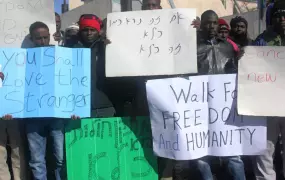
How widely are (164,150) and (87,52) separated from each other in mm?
1221

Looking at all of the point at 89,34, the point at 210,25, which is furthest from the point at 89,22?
the point at 210,25

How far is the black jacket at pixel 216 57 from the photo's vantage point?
4082 millimetres

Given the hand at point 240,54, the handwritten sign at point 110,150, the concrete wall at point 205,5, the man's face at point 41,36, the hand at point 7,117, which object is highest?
the concrete wall at point 205,5

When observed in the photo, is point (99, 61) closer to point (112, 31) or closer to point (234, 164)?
point (112, 31)

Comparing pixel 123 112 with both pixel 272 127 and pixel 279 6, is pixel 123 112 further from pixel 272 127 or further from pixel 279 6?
pixel 279 6

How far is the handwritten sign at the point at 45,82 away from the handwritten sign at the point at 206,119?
68 cm

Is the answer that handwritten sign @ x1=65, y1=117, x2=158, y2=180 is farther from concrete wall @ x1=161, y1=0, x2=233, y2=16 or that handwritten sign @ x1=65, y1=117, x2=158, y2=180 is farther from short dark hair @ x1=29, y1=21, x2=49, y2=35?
concrete wall @ x1=161, y1=0, x2=233, y2=16

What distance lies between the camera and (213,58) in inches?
161

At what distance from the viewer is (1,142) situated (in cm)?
414

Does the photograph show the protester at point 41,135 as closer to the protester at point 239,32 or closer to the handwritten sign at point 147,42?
the handwritten sign at point 147,42

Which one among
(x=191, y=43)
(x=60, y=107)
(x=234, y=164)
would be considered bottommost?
(x=234, y=164)

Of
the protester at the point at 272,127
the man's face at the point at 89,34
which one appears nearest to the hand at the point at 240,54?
the protester at the point at 272,127

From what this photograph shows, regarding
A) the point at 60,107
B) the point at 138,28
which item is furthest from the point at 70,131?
the point at 138,28

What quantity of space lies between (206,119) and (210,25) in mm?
903
